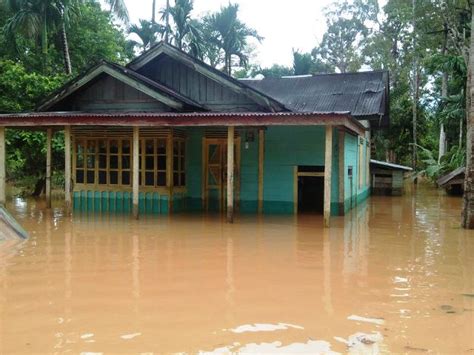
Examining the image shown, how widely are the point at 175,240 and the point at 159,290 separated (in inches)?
152

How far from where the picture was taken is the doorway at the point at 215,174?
14.8 metres

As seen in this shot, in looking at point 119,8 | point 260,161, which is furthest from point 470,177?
point 119,8

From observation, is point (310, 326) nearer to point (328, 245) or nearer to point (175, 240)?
point (328, 245)

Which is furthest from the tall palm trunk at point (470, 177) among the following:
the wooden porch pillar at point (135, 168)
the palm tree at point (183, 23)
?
the palm tree at point (183, 23)

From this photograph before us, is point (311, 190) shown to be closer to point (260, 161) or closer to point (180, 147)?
point (260, 161)

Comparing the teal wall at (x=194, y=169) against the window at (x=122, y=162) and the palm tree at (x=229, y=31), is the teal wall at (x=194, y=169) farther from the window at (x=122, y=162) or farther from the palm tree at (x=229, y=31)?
the palm tree at (x=229, y=31)

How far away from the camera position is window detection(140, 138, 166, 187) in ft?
46.8

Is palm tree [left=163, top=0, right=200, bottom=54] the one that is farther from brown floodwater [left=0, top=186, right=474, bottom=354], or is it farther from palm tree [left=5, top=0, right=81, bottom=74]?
brown floodwater [left=0, top=186, right=474, bottom=354]

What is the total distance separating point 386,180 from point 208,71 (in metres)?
12.9

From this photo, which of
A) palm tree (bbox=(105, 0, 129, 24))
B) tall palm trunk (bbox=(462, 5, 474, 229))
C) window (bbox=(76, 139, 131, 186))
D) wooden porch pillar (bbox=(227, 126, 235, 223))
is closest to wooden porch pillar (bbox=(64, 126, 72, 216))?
window (bbox=(76, 139, 131, 186))

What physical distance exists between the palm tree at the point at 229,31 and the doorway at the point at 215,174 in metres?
17.7

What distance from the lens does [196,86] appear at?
14953mm

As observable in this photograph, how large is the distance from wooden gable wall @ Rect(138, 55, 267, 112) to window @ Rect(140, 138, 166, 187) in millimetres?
1832

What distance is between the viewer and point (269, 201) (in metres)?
14.4
